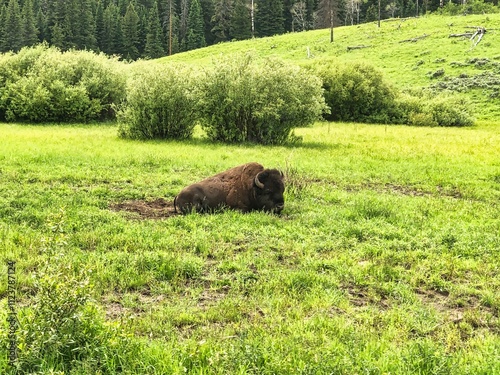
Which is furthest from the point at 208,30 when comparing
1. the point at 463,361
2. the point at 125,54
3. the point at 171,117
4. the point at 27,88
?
the point at 463,361

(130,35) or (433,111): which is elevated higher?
(130,35)

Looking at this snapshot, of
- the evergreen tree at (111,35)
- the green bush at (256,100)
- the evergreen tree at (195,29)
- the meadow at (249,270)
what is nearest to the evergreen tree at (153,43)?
the evergreen tree at (111,35)

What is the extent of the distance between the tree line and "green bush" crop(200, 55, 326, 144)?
6092 centimetres

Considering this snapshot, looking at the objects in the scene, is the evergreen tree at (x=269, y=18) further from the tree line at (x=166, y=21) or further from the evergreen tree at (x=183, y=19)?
the evergreen tree at (x=183, y=19)

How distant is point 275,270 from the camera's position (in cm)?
702

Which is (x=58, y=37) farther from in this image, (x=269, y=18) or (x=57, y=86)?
(x=57, y=86)

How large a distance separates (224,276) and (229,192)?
4.18 meters

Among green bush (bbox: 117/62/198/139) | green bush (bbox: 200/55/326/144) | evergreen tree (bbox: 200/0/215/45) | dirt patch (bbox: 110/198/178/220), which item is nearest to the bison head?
dirt patch (bbox: 110/198/178/220)

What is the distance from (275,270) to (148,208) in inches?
191

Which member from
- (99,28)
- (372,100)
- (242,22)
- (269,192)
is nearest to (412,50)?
→ (372,100)

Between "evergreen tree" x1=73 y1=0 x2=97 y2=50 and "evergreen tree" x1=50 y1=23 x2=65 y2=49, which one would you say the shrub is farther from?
"evergreen tree" x1=73 y1=0 x2=97 y2=50

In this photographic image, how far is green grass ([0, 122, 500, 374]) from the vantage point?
4.45m

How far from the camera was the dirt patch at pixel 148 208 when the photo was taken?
10.2m

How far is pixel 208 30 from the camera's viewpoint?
104 meters
